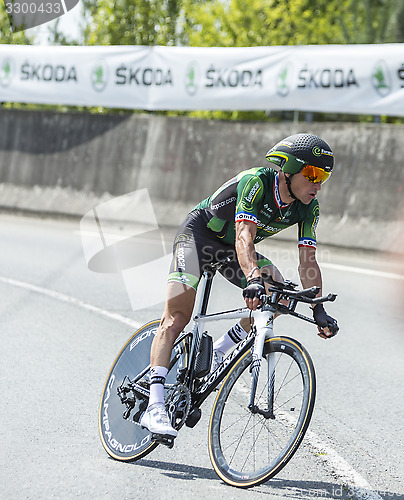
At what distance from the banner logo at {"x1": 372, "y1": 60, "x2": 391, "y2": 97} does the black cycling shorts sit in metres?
8.10

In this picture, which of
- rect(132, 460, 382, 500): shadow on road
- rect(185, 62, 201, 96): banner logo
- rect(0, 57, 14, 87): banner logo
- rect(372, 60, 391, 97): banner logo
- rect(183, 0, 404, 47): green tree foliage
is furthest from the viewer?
rect(183, 0, 404, 47): green tree foliage

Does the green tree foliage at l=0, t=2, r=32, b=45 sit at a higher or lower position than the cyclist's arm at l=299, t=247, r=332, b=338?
lower

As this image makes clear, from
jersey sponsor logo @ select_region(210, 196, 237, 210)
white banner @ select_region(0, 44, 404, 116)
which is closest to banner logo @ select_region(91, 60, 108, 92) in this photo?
white banner @ select_region(0, 44, 404, 116)

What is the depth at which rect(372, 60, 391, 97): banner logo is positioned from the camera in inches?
464

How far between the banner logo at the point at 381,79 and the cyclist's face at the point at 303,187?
27.5 ft

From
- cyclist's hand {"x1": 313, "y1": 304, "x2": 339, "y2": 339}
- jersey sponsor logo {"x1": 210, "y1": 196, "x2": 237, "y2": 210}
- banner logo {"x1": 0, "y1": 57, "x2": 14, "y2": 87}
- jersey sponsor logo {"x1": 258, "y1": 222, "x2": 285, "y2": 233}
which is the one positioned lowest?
banner logo {"x1": 0, "y1": 57, "x2": 14, "y2": 87}

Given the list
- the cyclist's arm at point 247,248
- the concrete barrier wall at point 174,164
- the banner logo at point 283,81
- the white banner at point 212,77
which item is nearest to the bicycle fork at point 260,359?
the cyclist's arm at point 247,248

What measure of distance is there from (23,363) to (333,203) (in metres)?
7.16

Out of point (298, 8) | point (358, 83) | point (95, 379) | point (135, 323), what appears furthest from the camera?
point (298, 8)

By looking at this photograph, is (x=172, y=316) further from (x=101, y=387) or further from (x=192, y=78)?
(x=192, y=78)

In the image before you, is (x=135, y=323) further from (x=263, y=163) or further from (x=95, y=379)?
(x=263, y=163)

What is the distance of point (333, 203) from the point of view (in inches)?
479

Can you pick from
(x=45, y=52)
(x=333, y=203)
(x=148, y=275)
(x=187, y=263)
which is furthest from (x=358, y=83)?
(x=187, y=263)

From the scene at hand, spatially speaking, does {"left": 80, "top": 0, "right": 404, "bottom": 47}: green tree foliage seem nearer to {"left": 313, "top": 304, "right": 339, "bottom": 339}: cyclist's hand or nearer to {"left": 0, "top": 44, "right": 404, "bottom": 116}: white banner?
{"left": 0, "top": 44, "right": 404, "bottom": 116}: white banner
